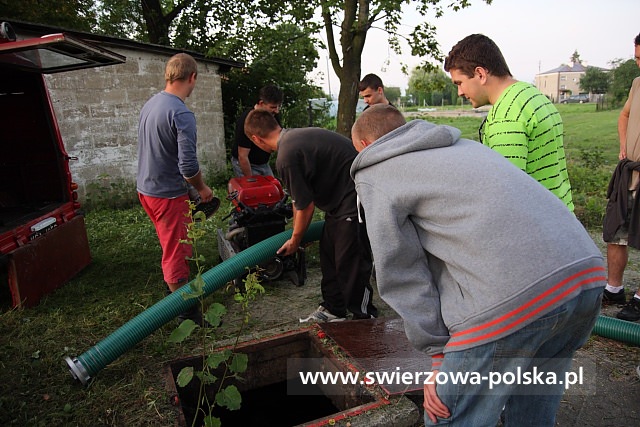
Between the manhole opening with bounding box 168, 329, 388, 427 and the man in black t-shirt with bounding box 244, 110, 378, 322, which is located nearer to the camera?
the manhole opening with bounding box 168, 329, 388, 427

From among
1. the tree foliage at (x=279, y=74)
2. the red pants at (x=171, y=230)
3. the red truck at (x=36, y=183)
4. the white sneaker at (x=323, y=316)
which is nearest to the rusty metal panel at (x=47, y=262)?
the red truck at (x=36, y=183)

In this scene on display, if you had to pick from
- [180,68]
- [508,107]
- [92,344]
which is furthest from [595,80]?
[92,344]

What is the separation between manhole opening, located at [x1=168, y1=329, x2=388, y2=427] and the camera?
3016 millimetres

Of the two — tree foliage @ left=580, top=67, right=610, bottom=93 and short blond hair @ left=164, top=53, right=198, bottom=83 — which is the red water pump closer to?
short blond hair @ left=164, top=53, right=198, bottom=83

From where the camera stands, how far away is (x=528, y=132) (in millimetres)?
2229

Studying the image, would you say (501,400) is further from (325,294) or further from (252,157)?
(252,157)

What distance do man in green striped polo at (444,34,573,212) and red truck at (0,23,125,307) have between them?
2.66 m

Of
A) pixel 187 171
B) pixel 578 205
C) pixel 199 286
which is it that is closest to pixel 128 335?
pixel 199 286

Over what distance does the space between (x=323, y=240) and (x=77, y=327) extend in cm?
204

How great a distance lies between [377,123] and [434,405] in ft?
3.32

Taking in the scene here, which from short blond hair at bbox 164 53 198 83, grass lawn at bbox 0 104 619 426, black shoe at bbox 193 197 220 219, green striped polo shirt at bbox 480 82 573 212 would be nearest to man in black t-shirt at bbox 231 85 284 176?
grass lawn at bbox 0 104 619 426

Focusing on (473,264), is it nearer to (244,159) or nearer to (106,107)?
(244,159)

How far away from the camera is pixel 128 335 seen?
114 inches

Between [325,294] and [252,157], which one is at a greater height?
[252,157]
